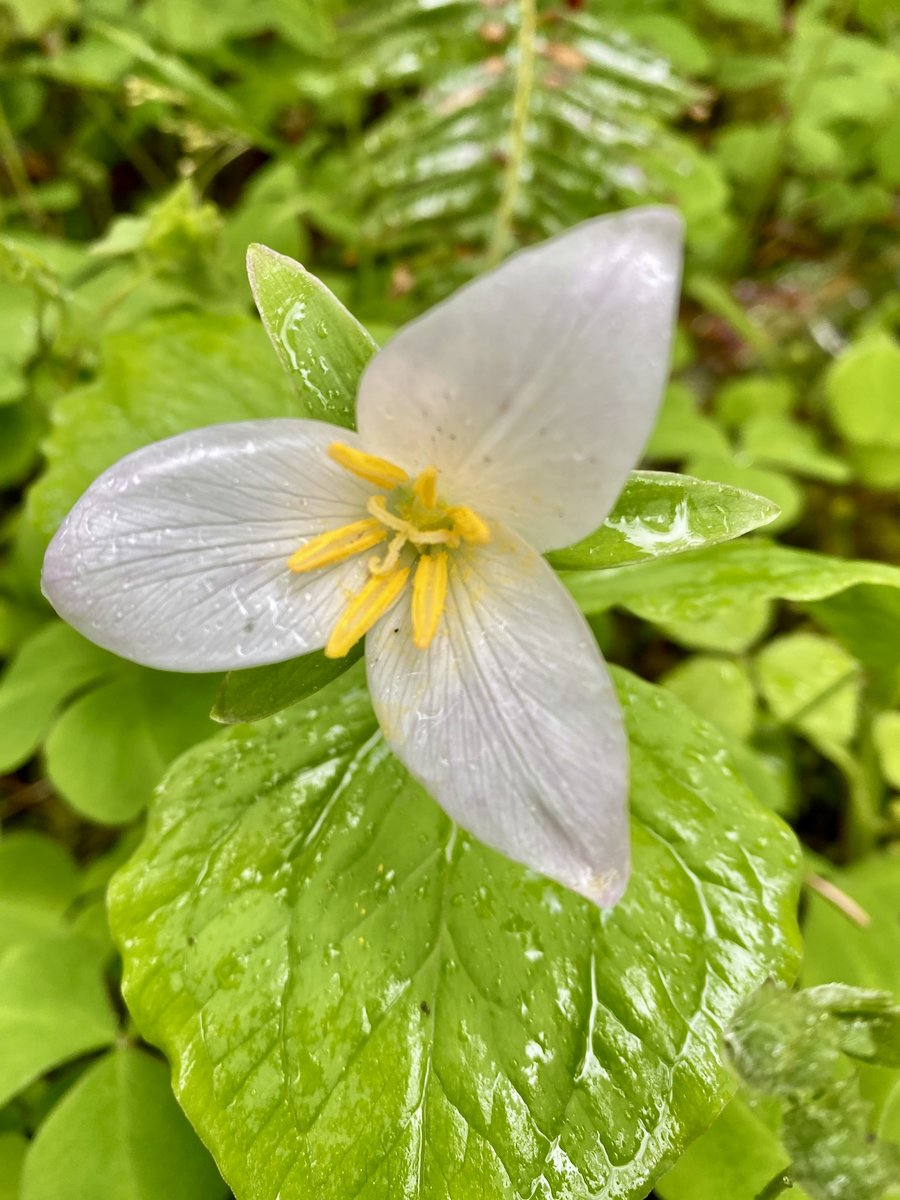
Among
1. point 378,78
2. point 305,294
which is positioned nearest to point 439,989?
point 305,294

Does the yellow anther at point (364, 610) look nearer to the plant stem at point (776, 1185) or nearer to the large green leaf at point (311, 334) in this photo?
the large green leaf at point (311, 334)

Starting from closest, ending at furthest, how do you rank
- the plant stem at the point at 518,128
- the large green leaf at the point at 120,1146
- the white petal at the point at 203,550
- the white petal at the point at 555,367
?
the white petal at the point at 555,367
the white petal at the point at 203,550
the large green leaf at the point at 120,1146
the plant stem at the point at 518,128

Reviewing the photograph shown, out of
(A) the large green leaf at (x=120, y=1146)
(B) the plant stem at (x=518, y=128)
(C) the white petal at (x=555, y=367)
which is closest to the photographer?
(C) the white petal at (x=555, y=367)

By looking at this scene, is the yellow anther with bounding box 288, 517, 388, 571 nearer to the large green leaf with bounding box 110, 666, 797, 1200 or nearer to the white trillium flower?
the white trillium flower

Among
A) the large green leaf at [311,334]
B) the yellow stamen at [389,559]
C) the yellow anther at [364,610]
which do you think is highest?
the large green leaf at [311,334]

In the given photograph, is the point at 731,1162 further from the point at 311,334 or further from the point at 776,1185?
the point at 311,334

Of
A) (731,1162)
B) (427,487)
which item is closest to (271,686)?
(427,487)

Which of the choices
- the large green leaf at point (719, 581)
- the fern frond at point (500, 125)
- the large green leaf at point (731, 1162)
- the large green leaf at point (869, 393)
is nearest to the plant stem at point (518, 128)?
the fern frond at point (500, 125)
